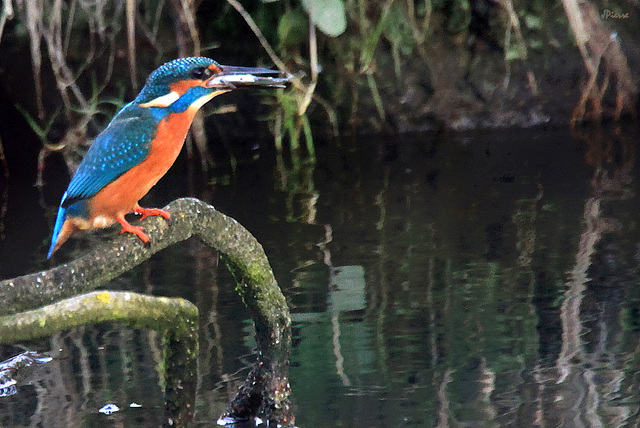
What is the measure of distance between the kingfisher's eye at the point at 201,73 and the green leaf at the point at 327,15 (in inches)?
85.5

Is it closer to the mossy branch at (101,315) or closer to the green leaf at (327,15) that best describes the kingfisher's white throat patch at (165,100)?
the mossy branch at (101,315)

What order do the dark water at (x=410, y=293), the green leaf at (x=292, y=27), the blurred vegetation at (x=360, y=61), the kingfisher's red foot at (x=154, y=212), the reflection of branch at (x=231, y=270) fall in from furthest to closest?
1. the blurred vegetation at (x=360, y=61)
2. the green leaf at (x=292, y=27)
3. the dark water at (x=410, y=293)
4. the kingfisher's red foot at (x=154, y=212)
5. the reflection of branch at (x=231, y=270)

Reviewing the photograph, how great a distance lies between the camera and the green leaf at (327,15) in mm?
4309

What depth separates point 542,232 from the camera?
3.62m

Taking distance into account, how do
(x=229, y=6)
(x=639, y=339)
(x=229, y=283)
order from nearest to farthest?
(x=639, y=339) → (x=229, y=283) → (x=229, y=6)

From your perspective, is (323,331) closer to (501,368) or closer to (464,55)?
(501,368)

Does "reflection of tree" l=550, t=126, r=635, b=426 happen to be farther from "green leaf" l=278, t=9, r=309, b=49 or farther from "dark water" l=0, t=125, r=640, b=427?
"green leaf" l=278, t=9, r=309, b=49

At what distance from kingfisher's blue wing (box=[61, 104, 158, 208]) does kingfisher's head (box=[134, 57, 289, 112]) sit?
0.07 metres

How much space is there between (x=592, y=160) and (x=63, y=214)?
2.96m

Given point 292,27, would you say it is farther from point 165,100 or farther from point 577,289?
point 165,100

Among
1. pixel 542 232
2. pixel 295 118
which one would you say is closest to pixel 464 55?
pixel 295 118

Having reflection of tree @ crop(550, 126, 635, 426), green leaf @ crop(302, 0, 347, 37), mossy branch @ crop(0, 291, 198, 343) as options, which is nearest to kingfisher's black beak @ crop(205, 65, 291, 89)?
mossy branch @ crop(0, 291, 198, 343)

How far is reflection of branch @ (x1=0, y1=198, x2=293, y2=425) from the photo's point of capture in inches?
66.9

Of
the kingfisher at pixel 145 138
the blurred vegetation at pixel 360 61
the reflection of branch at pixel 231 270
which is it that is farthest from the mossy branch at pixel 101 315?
the blurred vegetation at pixel 360 61
